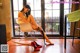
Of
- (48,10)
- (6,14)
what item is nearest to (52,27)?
(48,10)

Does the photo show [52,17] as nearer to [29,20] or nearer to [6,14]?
[29,20]

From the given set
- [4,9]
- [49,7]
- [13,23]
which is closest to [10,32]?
[13,23]

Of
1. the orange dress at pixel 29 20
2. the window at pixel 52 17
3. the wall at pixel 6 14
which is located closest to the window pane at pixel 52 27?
the window at pixel 52 17

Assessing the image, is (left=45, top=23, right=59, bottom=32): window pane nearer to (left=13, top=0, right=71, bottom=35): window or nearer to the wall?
(left=13, top=0, right=71, bottom=35): window

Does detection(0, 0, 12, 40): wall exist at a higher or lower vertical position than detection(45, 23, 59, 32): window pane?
higher

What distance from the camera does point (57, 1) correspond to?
202 inches

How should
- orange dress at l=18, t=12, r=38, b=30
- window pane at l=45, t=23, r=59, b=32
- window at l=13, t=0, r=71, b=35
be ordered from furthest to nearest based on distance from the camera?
window pane at l=45, t=23, r=59, b=32 < window at l=13, t=0, r=71, b=35 < orange dress at l=18, t=12, r=38, b=30

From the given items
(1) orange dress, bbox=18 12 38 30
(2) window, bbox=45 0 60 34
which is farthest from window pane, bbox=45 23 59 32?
(1) orange dress, bbox=18 12 38 30

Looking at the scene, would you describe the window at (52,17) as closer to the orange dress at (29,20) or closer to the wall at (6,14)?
the orange dress at (29,20)

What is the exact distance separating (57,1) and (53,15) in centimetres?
50

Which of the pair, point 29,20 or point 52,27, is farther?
point 52,27

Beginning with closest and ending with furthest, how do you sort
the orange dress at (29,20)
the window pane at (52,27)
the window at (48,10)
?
the orange dress at (29,20) < the window at (48,10) < the window pane at (52,27)

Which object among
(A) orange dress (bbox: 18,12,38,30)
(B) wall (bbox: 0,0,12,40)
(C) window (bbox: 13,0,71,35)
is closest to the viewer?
(A) orange dress (bbox: 18,12,38,30)

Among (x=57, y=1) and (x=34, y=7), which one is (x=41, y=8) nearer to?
(x=34, y=7)
